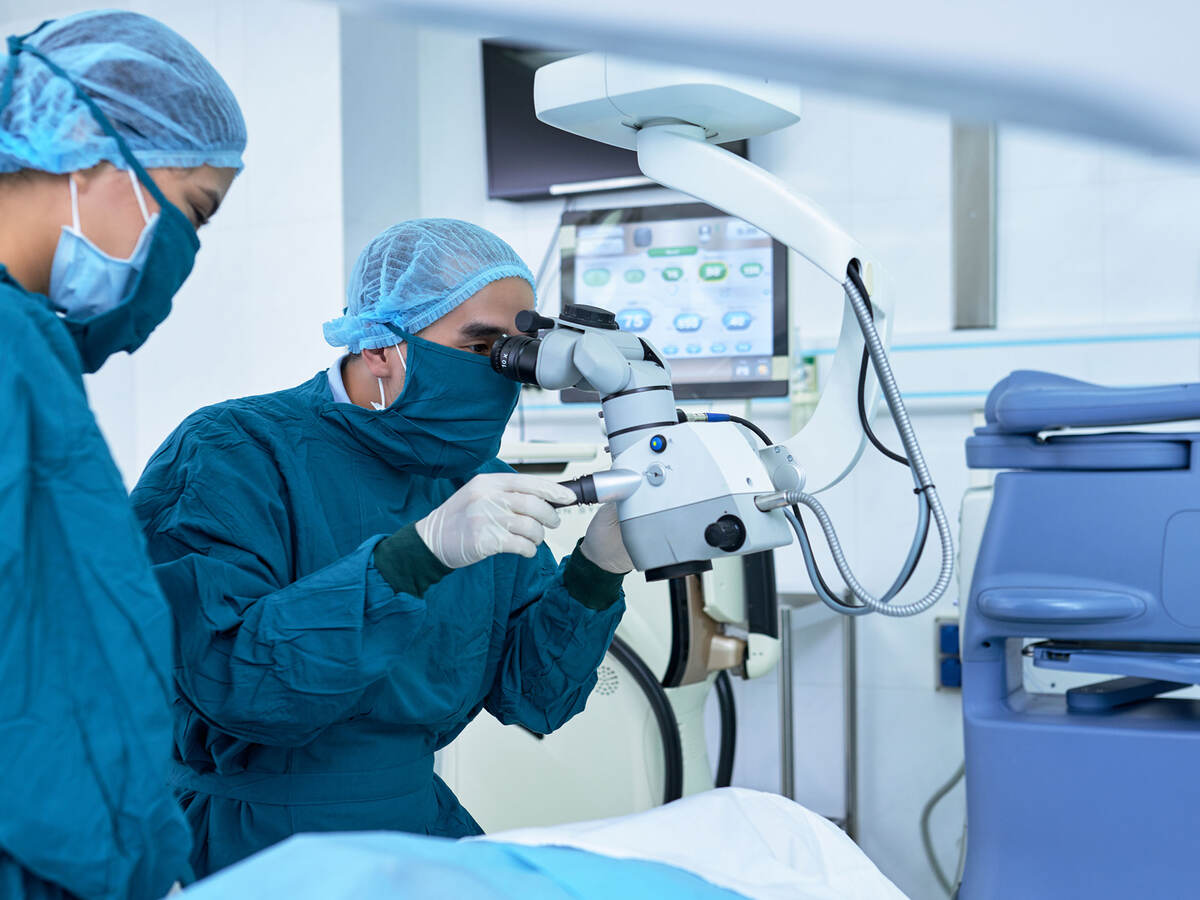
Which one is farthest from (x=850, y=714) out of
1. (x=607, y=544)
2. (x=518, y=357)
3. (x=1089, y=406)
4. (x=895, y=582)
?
(x=518, y=357)

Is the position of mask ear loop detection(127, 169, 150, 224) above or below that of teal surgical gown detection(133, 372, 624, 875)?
above

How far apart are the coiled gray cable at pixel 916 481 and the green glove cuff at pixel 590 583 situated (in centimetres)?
37

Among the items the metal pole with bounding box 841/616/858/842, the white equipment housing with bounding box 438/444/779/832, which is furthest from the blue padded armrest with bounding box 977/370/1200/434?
the metal pole with bounding box 841/616/858/842

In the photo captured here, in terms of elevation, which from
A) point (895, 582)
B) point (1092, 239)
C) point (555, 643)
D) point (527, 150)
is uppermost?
point (527, 150)

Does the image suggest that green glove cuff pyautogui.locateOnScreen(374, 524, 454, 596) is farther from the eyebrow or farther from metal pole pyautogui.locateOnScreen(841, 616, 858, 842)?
metal pole pyautogui.locateOnScreen(841, 616, 858, 842)

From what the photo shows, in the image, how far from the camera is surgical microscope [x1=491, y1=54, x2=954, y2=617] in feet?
3.61

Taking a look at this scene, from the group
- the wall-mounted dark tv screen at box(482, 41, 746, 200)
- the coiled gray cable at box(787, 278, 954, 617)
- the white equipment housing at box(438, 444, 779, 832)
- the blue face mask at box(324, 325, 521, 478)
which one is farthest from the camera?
the wall-mounted dark tv screen at box(482, 41, 746, 200)

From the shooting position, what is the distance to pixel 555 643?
147 cm

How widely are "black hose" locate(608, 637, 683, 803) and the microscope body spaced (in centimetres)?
108

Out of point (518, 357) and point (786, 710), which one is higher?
point (518, 357)

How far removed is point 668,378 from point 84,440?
602 mm

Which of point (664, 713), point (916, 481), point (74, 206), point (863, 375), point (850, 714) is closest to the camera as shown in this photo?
point (74, 206)

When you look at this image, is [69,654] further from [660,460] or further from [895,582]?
[895,582]

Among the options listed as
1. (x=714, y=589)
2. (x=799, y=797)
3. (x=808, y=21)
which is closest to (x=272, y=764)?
(x=714, y=589)
